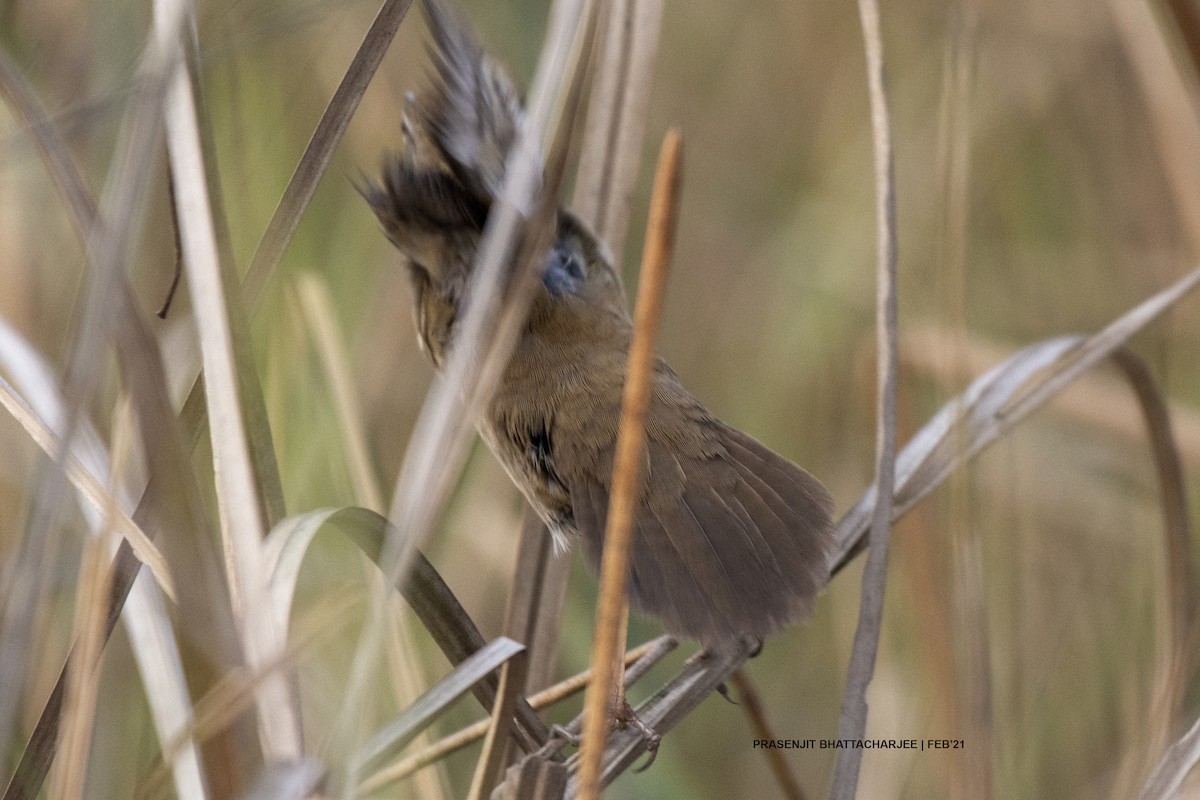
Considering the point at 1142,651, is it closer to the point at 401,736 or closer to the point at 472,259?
the point at 472,259

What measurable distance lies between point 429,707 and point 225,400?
332 millimetres

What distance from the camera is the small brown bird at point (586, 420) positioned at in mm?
1354

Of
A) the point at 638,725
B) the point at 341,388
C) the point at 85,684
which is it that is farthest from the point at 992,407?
the point at 85,684

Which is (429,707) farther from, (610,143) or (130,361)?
(610,143)

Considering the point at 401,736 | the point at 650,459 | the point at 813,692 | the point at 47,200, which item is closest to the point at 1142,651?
the point at 813,692

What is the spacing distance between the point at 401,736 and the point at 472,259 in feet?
3.20

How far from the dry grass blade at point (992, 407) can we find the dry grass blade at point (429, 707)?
2.18 feet

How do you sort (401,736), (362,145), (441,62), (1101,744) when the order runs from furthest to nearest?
(362,145)
(1101,744)
(441,62)
(401,736)

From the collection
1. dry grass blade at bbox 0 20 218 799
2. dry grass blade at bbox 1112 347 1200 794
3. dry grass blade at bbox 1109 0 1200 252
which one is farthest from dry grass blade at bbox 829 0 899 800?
dry grass blade at bbox 1109 0 1200 252

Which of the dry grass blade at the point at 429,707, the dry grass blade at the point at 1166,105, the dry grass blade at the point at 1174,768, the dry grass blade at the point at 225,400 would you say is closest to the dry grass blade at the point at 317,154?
the dry grass blade at the point at 225,400

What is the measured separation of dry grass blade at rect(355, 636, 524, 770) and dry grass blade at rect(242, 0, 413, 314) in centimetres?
45

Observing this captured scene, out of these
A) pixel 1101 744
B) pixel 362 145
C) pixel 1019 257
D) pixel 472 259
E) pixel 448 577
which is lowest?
pixel 1101 744

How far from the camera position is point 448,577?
220cm

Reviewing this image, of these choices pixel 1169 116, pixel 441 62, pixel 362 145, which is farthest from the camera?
pixel 362 145
